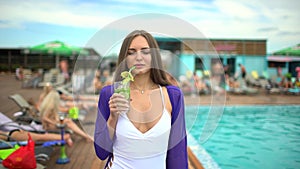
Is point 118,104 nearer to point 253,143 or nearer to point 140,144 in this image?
point 140,144

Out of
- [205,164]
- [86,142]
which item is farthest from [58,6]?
[205,164]

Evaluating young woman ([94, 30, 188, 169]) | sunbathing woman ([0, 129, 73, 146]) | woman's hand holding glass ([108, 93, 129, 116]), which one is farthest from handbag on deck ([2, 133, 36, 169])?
woman's hand holding glass ([108, 93, 129, 116])

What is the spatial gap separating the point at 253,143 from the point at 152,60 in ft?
17.0

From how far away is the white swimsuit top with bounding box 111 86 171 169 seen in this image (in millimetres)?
1197

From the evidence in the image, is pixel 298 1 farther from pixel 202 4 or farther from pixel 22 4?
pixel 22 4

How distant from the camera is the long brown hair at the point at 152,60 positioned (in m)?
1.22

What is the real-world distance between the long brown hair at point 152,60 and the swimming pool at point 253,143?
5.00ft

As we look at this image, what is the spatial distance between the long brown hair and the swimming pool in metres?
1.52

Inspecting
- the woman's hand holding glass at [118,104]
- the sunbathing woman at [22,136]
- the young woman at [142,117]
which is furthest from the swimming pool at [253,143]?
the sunbathing woman at [22,136]

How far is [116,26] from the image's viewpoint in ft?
4.29

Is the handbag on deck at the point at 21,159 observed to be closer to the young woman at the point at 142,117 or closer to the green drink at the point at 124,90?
the young woman at the point at 142,117

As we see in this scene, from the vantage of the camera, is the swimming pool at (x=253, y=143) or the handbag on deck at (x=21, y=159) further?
the swimming pool at (x=253, y=143)

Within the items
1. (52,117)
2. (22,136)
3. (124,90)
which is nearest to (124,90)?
(124,90)

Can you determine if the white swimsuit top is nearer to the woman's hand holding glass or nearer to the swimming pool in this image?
the woman's hand holding glass
